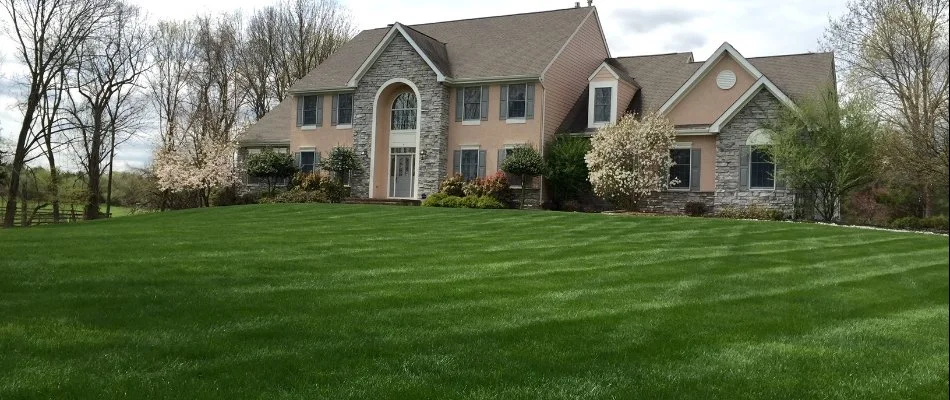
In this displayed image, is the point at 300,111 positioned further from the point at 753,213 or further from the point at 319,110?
the point at 753,213

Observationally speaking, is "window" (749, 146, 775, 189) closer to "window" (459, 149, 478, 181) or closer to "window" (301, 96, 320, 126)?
"window" (459, 149, 478, 181)

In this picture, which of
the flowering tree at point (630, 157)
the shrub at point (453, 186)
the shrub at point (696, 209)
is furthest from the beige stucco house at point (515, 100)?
the flowering tree at point (630, 157)

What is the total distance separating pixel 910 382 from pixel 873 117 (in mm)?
17402

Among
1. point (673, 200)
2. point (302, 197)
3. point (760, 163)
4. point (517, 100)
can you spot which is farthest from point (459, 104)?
point (760, 163)

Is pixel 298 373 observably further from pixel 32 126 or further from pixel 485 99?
pixel 32 126

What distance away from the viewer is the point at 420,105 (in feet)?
93.4

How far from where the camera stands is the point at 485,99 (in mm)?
27828

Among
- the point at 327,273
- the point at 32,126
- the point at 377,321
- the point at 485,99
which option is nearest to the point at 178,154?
the point at 32,126

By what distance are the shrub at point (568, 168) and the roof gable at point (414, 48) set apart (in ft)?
18.3

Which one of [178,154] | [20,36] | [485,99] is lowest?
[178,154]

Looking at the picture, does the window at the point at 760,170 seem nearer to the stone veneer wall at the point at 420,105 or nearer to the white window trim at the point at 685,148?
the white window trim at the point at 685,148

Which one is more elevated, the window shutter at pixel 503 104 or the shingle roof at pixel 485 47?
the shingle roof at pixel 485 47

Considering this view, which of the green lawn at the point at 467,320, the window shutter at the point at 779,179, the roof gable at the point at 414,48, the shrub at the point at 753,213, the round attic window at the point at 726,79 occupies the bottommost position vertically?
the green lawn at the point at 467,320

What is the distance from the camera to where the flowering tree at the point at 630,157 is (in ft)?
75.7
